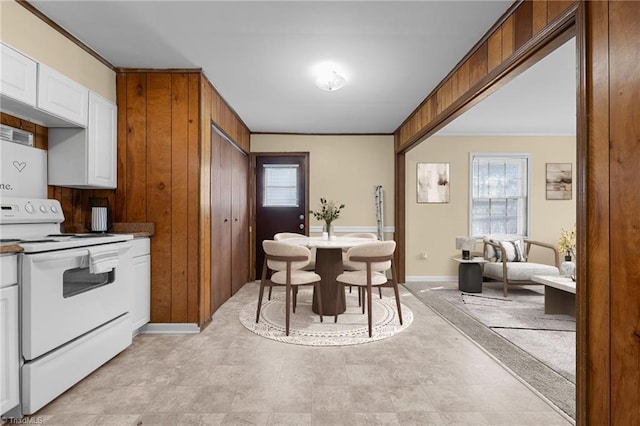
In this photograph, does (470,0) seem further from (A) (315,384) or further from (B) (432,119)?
(A) (315,384)

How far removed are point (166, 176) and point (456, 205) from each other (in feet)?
14.9

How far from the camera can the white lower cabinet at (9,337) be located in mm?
1654

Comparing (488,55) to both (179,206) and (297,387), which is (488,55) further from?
(179,206)

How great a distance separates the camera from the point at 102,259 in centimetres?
222

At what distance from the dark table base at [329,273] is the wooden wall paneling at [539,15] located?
240 centimetres

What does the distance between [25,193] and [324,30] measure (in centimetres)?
250

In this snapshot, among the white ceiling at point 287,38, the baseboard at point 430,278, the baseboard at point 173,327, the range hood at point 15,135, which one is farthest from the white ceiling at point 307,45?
the baseboard at point 430,278

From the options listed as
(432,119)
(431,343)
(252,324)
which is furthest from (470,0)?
(252,324)

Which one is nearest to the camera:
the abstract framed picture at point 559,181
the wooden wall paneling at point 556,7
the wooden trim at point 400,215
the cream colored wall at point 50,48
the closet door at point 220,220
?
the wooden wall paneling at point 556,7

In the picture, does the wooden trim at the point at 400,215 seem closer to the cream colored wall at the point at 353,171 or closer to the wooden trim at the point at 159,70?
the cream colored wall at the point at 353,171

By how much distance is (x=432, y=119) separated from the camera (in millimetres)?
3646

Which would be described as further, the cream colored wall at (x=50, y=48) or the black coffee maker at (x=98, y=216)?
the black coffee maker at (x=98, y=216)

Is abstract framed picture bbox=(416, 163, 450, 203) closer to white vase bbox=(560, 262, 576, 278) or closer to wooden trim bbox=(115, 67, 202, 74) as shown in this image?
white vase bbox=(560, 262, 576, 278)

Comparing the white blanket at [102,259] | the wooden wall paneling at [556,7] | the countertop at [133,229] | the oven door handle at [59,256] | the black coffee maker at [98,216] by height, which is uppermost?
the wooden wall paneling at [556,7]
